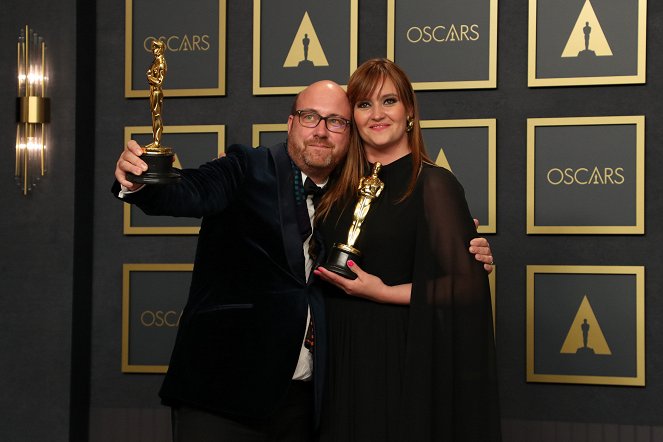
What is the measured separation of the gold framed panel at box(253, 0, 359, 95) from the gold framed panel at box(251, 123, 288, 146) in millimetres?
152

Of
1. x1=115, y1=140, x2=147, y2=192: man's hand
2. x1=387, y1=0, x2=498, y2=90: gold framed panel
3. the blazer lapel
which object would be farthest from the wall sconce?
x1=115, y1=140, x2=147, y2=192: man's hand

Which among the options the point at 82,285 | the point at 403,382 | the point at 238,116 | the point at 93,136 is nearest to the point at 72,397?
the point at 82,285

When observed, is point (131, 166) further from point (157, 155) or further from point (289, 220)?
point (289, 220)

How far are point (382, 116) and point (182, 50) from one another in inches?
67.6

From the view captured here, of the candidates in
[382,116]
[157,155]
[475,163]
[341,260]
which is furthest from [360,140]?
[475,163]

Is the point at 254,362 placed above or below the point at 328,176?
below

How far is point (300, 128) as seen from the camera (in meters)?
2.59

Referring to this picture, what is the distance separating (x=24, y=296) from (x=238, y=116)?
4.17ft

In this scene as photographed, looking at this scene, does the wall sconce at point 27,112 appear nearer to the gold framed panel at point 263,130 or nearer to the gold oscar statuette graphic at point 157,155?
the gold framed panel at point 263,130

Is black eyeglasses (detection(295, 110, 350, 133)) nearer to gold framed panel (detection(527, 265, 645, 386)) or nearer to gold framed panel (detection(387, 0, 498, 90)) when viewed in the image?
gold framed panel (detection(387, 0, 498, 90))

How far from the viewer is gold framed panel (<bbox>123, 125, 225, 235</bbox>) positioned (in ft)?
13.1

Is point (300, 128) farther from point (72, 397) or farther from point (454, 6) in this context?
point (72, 397)

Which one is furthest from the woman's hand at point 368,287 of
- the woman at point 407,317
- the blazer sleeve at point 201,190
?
the blazer sleeve at point 201,190

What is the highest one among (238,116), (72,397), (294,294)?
(238,116)
